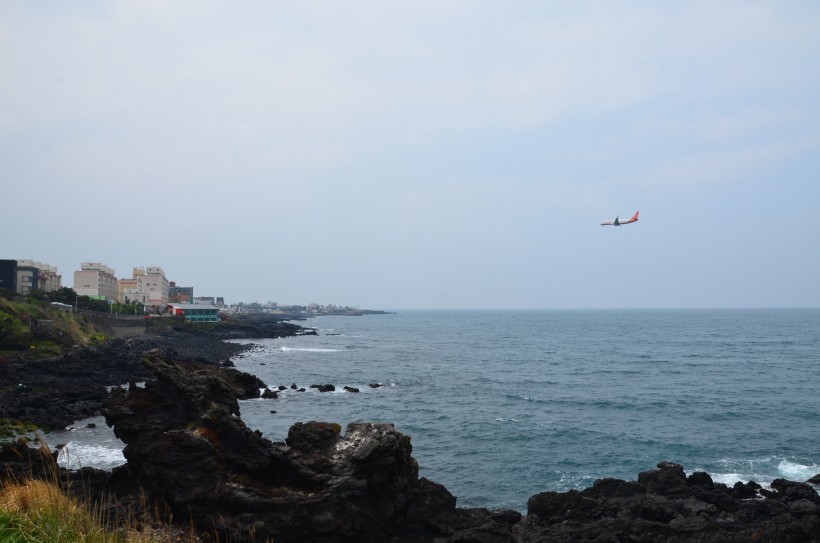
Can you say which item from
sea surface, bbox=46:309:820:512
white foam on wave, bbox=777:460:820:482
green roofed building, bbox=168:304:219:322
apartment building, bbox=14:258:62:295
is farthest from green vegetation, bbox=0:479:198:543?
green roofed building, bbox=168:304:219:322

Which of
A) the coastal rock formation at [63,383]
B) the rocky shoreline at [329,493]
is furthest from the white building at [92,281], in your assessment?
the rocky shoreline at [329,493]

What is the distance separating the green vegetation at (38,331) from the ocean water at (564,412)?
20423 mm

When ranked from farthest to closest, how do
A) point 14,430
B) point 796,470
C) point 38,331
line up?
point 38,331 → point 14,430 → point 796,470

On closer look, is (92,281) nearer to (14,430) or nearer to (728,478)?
(14,430)

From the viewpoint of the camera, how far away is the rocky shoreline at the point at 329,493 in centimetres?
1611

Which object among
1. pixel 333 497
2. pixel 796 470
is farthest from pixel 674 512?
pixel 796 470

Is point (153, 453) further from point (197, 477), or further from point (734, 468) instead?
point (734, 468)

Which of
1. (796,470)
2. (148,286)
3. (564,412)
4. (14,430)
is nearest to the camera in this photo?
(796,470)

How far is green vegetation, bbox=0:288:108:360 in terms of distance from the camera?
58812 millimetres

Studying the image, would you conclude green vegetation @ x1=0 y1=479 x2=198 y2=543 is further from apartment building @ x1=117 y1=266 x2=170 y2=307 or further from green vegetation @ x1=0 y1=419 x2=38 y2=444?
apartment building @ x1=117 y1=266 x2=170 y2=307

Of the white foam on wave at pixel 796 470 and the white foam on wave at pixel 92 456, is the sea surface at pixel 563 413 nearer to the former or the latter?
the white foam on wave at pixel 796 470

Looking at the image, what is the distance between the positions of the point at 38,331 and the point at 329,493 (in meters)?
62.0

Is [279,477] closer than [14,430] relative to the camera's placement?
Yes

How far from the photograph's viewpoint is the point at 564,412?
43.1m
